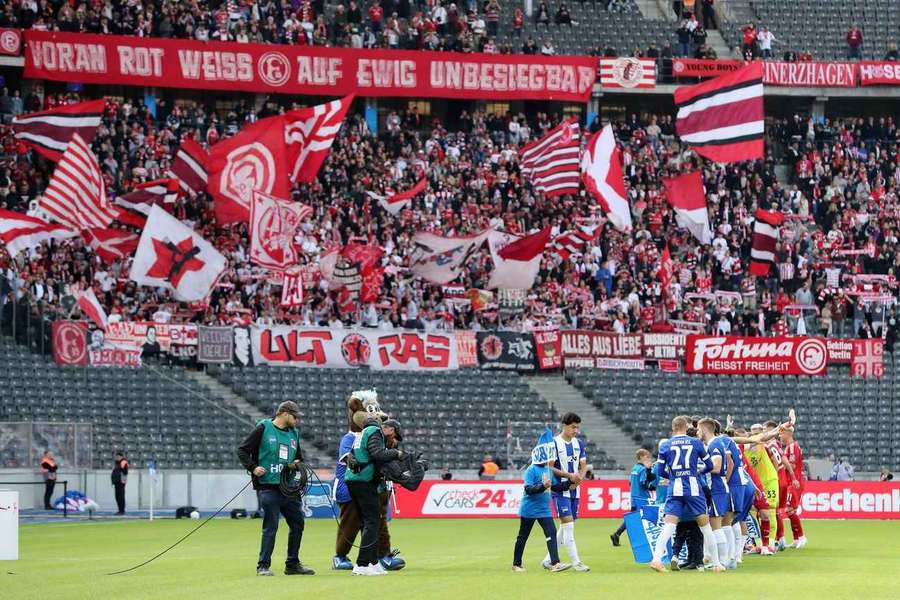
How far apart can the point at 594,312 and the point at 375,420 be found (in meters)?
29.4

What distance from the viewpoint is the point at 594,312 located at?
48.7 meters

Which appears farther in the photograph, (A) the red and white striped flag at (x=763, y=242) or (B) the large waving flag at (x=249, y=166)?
(A) the red and white striped flag at (x=763, y=242)

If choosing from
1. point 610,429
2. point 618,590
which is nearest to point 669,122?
point 610,429

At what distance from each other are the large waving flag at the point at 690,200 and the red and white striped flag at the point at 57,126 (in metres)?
16.5

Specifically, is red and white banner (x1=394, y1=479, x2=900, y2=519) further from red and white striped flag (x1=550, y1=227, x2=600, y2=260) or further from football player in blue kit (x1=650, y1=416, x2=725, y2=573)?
football player in blue kit (x1=650, y1=416, x2=725, y2=573)

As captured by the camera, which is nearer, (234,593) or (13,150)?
(234,593)

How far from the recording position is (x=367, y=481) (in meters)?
19.8

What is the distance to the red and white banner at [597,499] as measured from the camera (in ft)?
129

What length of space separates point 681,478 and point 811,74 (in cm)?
4056

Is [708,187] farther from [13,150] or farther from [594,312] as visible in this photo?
[13,150]

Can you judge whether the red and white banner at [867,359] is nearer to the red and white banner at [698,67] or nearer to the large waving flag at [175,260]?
the red and white banner at [698,67]

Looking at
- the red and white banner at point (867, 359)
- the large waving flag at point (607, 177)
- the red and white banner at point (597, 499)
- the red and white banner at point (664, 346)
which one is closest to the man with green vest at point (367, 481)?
the red and white banner at point (597, 499)

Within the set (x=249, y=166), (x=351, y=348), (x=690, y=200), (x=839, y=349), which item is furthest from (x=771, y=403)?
(x=249, y=166)

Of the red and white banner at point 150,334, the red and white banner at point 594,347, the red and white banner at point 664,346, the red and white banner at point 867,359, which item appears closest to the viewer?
the red and white banner at point 150,334
